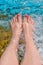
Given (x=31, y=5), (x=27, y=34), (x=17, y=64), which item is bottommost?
(x=17, y=64)

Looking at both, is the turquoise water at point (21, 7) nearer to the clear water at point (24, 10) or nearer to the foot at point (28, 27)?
the clear water at point (24, 10)

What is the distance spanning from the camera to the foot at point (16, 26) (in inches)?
74.2

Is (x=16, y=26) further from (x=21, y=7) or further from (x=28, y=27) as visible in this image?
(x=21, y=7)

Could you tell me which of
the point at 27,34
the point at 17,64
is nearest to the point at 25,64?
the point at 17,64

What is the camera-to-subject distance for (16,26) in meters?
1.98

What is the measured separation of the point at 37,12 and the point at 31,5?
0.36 ft

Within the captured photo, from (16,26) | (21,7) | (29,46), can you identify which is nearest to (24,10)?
(21,7)

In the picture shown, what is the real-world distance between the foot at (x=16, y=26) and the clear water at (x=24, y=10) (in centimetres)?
11

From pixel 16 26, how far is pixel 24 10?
325mm

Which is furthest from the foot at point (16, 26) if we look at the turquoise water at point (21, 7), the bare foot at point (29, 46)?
the turquoise water at point (21, 7)

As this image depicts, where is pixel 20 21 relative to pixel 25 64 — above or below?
above

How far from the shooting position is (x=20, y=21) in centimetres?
204

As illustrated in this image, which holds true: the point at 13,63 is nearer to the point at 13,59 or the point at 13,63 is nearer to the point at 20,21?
the point at 13,59

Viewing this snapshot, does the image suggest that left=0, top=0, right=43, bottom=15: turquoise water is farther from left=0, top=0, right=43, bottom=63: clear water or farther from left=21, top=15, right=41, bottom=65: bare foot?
left=21, top=15, right=41, bottom=65: bare foot
